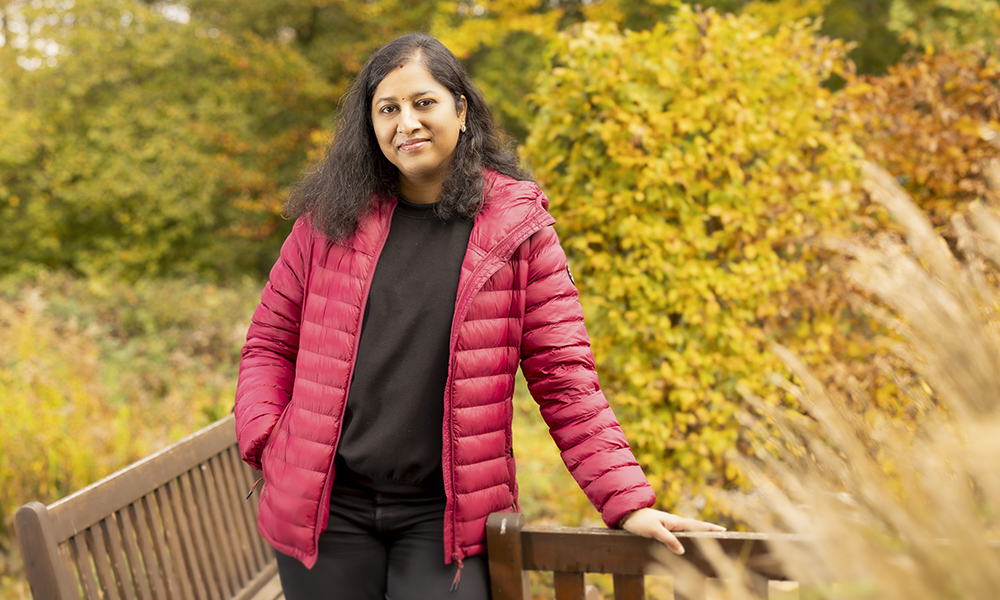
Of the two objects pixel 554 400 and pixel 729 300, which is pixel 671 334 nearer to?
pixel 729 300

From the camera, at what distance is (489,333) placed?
5.28 ft

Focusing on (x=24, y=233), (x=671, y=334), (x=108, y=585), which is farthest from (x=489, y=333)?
(x=24, y=233)

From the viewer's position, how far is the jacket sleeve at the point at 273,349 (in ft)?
5.77

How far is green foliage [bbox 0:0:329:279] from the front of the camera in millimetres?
9453

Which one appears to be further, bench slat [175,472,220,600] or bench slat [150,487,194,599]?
bench slat [175,472,220,600]

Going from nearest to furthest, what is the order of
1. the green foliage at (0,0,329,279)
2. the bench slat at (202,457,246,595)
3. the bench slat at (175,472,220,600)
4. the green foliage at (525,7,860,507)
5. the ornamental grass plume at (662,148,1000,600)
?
the ornamental grass plume at (662,148,1000,600) → the bench slat at (175,472,220,600) → the bench slat at (202,457,246,595) → the green foliage at (525,7,860,507) → the green foliage at (0,0,329,279)

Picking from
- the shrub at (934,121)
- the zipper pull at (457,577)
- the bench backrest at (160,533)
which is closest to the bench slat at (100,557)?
the bench backrest at (160,533)

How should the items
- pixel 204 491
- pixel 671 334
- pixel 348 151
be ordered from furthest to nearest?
pixel 671 334 → pixel 204 491 → pixel 348 151

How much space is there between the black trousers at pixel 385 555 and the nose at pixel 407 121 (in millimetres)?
846

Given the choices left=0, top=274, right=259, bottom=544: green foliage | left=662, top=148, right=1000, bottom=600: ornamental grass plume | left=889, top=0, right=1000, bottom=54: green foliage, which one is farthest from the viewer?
left=889, top=0, right=1000, bottom=54: green foliage

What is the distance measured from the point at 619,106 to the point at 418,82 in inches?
71.5

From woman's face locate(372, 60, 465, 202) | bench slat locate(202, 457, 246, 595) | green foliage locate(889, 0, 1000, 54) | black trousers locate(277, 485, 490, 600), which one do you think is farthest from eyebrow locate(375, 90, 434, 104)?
green foliage locate(889, 0, 1000, 54)

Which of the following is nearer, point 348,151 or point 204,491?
point 348,151

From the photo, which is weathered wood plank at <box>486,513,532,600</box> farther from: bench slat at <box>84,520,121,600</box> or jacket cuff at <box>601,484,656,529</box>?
bench slat at <box>84,520,121,600</box>
